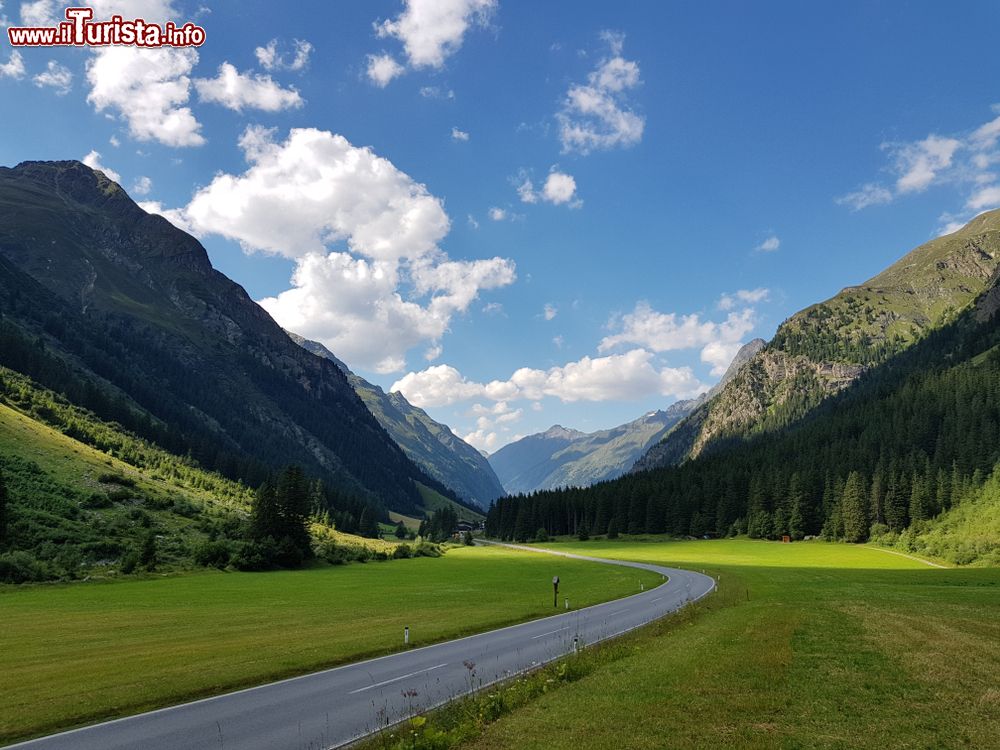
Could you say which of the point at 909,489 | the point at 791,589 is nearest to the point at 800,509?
the point at 909,489

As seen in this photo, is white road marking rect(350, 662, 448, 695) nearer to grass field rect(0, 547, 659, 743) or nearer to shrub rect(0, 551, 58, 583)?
grass field rect(0, 547, 659, 743)

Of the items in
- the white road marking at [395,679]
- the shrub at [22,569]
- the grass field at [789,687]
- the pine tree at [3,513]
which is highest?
the grass field at [789,687]

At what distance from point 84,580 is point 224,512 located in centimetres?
6267

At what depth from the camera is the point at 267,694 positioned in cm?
2020

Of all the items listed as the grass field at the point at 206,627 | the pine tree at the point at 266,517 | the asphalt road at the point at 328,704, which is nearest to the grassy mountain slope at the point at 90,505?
the pine tree at the point at 266,517

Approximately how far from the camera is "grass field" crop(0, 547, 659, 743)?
798 inches

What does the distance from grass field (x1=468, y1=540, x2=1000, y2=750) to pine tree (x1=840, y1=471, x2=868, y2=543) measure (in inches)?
4254

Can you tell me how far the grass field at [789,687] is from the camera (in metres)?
13.5

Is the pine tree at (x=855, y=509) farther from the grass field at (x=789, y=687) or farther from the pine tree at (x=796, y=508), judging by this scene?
the grass field at (x=789, y=687)

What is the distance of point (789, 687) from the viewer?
1759 cm

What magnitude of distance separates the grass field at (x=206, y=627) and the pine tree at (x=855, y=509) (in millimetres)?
86021

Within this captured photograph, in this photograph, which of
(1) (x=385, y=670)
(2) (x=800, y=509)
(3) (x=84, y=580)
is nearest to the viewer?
(1) (x=385, y=670)

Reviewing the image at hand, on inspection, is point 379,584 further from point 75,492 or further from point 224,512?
point 224,512

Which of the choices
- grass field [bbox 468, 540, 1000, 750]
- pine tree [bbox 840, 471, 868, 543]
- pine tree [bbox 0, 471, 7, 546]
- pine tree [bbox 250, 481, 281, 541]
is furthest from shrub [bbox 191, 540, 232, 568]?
pine tree [bbox 840, 471, 868, 543]
